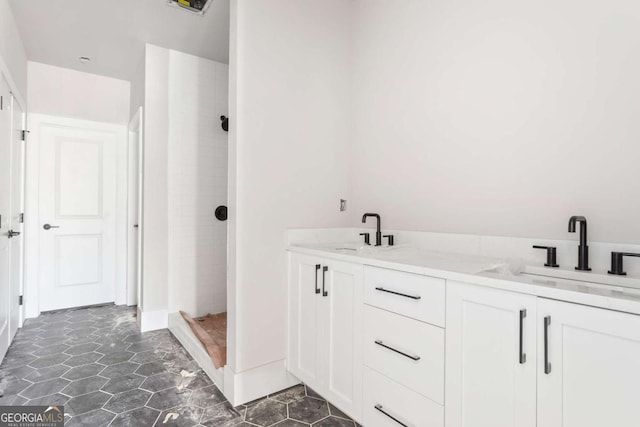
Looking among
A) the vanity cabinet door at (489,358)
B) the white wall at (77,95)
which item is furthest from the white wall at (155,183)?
the vanity cabinet door at (489,358)

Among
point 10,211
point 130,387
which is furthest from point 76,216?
point 130,387

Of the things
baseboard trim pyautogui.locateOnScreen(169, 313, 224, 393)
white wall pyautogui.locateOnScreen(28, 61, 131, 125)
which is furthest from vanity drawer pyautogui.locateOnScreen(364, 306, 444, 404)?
white wall pyautogui.locateOnScreen(28, 61, 131, 125)

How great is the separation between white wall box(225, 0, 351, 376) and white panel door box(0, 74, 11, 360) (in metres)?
1.93

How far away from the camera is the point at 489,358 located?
3.54ft

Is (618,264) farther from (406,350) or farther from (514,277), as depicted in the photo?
(406,350)

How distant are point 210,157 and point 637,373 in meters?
3.41

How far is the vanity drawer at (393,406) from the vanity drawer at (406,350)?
33 millimetres

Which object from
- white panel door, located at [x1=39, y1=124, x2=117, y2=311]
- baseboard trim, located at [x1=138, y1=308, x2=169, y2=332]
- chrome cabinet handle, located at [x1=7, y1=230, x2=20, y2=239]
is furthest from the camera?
white panel door, located at [x1=39, y1=124, x2=117, y2=311]

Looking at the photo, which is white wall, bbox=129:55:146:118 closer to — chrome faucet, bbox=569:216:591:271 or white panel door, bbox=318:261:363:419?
white panel door, bbox=318:261:363:419

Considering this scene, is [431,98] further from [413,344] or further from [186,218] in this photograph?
[186,218]

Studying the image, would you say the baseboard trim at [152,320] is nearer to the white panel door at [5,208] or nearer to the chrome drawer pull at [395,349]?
the white panel door at [5,208]

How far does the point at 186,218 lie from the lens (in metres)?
3.30

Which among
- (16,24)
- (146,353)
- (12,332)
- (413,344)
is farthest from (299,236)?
(16,24)

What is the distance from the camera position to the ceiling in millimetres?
2576
